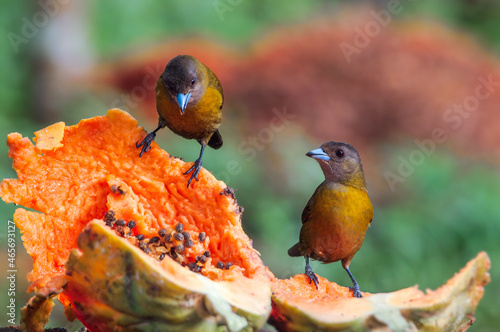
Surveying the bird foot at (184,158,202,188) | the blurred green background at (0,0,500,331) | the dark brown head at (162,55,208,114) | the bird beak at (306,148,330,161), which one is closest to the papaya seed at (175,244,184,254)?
the bird foot at (184,158,202,188)

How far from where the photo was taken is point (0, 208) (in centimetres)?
612

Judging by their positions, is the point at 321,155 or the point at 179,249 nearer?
the point at 179,249

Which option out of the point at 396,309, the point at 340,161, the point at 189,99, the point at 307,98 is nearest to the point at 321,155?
the point at 340,161

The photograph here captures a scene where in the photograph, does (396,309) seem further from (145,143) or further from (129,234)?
(145,143)

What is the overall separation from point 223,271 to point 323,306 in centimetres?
44

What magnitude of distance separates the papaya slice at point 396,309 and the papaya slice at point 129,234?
11 cm

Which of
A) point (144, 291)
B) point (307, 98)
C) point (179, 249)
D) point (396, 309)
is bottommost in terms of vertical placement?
point (144, 291)

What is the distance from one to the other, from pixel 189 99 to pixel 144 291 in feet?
5.03

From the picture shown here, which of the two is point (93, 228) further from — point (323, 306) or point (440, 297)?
point (440, 297)

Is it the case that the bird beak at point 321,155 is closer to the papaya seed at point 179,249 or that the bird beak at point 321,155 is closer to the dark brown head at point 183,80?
the dark brown head at point 183,80

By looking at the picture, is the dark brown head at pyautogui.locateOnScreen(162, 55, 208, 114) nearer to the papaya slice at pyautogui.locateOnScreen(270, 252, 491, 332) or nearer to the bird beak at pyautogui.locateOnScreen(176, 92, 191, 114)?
the bird beak at pyautogui.locateOnScreen(176, 92, 191, 114)

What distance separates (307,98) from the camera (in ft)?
30.8

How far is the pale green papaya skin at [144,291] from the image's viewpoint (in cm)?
194

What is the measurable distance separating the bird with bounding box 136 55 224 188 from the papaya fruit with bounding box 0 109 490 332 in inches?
14.6
